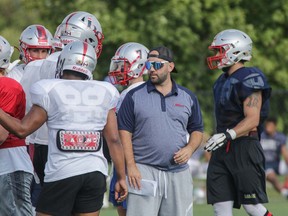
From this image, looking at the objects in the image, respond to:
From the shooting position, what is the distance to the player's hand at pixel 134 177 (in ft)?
28.1

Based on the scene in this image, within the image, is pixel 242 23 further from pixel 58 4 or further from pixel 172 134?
pixel 172 134

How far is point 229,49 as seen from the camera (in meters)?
9.74

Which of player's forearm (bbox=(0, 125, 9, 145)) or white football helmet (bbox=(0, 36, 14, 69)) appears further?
white football helmet (bbox=(0, 36, 14, 69))

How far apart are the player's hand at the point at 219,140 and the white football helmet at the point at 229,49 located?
0.79 meters

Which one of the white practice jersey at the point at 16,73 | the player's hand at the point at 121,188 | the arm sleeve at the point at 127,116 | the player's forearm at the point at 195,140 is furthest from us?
the white practice jersey at the point at 16,73

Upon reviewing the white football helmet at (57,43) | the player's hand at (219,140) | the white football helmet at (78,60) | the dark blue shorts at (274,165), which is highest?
the white football helmet at (57,43)

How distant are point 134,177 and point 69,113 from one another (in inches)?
57.2

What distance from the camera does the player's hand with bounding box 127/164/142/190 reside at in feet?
28.1

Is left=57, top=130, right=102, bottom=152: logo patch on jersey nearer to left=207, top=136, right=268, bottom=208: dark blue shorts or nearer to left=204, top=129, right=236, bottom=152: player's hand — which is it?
left=204, top=129, right=236, bottom=152: player's hand

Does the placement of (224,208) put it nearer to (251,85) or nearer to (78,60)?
(251,85)

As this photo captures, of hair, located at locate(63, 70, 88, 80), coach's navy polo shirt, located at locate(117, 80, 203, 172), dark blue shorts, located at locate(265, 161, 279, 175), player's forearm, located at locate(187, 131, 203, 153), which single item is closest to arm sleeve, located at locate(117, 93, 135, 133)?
coach's navy polo shirt, located at locate(117, 80, 203, 172)

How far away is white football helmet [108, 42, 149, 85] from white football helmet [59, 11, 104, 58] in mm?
270

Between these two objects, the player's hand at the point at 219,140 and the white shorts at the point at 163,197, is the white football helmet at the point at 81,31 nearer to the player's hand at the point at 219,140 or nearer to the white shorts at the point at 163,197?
the player's hand at the point at 219,140

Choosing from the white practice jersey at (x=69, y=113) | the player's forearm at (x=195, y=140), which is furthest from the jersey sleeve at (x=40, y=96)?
the player's forearm at (x=195, y=140)
